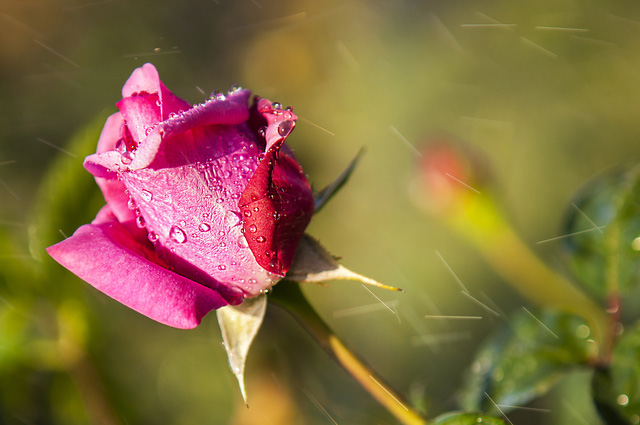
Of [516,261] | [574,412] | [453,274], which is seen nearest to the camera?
[574,412]

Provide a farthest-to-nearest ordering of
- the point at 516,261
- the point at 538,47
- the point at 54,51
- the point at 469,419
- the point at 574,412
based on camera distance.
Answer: the point at 54,51
the point at 538,47
the point at 516,261
the point at 574,412
the point at 469,419

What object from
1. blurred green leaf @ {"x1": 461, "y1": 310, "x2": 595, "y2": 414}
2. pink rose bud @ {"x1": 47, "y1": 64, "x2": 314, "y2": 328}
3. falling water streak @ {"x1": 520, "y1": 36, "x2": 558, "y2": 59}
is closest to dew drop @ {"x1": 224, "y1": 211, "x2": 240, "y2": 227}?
pink rose bud @ {"x1": 47, "y1": 64, "x2": 314, "y2": 328}

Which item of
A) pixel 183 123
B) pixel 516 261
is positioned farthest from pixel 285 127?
pixel 516 261

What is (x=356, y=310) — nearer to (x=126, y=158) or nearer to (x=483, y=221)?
(x=483, y=221)

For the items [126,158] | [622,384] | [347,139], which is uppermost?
[126,158]

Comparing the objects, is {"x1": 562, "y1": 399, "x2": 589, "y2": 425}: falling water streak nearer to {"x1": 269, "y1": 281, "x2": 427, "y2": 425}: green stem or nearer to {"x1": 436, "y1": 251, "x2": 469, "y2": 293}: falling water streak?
{"x1": 269, "y1": 281, "x2": 427, "y2": 425}: green stem

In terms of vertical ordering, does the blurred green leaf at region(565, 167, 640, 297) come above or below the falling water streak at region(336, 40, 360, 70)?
above
